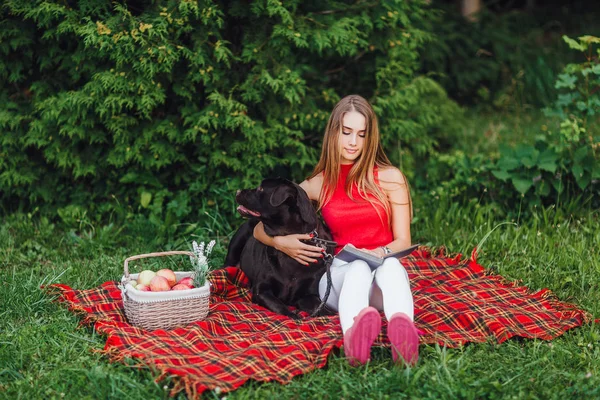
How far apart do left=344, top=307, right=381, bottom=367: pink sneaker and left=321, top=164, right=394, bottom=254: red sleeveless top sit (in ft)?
3.14

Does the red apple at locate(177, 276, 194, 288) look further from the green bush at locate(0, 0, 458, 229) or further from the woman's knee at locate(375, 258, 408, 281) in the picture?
the green bush at locate(0, 0, 458, 229)

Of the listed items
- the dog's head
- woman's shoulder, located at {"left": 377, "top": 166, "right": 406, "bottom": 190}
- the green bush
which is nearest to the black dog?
the dog's head

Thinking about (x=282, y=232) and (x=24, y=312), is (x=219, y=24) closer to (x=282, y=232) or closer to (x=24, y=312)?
(x=282, y=232)

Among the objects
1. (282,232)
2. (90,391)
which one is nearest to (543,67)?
(282,232)

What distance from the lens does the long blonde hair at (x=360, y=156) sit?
401 cm

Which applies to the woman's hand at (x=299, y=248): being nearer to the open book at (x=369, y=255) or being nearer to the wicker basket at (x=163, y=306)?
the open book at (x=369, y=255)

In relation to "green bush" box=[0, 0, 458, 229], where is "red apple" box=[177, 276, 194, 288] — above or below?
below

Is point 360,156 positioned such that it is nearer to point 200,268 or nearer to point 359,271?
point 359,271

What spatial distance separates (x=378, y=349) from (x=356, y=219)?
877 millimetres

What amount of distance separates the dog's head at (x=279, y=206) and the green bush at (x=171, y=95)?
1.43 meters

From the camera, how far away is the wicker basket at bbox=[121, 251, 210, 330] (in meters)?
3.61

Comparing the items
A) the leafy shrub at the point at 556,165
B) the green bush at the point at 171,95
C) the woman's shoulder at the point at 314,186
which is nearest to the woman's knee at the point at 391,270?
the woman's shoulder at the point at 314,186

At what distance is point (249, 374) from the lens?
315 centimetres

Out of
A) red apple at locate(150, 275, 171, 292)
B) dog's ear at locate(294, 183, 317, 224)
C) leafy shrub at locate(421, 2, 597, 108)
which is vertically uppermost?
leafy shrub at locate(421, 2, 597, 108)
